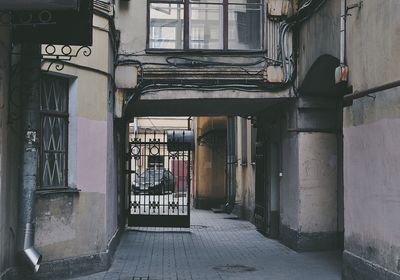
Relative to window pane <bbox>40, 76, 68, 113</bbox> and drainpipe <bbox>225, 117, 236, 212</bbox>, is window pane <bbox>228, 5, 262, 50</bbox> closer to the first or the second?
window pane <bbox>40, 76, 68, 113</bbox>

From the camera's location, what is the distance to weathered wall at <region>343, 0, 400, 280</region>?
7.29 metres

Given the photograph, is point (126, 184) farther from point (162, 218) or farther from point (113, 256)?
point (113, 256)

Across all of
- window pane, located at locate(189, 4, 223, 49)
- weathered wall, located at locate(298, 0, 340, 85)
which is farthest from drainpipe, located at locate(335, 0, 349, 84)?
window pane, located at locate(189, 4, 223, 49)

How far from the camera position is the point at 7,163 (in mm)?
7586

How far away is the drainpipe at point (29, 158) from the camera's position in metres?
7.81

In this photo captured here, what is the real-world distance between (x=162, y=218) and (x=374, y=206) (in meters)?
8.88

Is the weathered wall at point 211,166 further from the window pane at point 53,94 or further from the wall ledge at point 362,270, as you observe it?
the wall ledge at point 362,270

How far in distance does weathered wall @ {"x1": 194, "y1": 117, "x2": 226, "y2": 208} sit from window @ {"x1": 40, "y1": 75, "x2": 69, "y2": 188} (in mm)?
15108

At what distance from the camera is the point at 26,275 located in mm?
8148

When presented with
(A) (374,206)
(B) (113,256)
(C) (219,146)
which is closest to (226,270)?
(B) (113,256)

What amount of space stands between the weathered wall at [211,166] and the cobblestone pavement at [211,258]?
774cm

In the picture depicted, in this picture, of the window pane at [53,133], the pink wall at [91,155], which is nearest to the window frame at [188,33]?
the pink wall at [91,155]

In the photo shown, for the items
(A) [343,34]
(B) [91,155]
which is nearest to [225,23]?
(A) [343,34]

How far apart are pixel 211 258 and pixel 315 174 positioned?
2.77 meters
